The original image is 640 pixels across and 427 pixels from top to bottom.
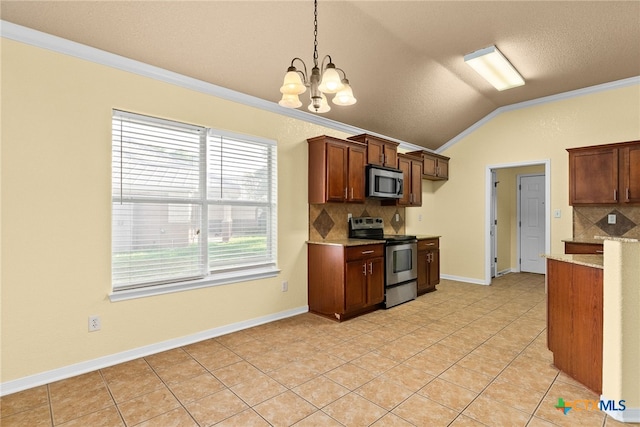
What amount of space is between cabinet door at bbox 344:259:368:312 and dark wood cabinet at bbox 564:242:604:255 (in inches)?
108

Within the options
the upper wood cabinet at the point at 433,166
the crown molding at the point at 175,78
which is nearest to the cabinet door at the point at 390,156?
the crown molding at the point at 175,78

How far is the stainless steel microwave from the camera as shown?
455cm

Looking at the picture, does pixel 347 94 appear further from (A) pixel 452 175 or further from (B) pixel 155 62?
(A) pixel 452 175

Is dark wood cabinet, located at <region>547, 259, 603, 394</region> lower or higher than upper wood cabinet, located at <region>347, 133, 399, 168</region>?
lower

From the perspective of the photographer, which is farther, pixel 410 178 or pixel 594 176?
pixel 410 178

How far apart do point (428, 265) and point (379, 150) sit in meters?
1.97

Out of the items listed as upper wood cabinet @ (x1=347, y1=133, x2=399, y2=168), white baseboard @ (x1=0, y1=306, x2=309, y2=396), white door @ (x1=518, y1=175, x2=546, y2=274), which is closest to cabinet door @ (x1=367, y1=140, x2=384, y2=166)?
upper wood cabinet @ (x1=347, y1=133, x2=399, y2=168)

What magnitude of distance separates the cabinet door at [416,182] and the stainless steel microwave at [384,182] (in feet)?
1.53

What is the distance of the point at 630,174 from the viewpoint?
162 inches

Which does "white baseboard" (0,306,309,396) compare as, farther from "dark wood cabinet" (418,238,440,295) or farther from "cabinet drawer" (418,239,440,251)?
"cabinet drawer" (418,239,440,251)

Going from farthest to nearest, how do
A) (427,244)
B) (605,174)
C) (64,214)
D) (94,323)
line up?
(427,244)
(605,174)
(94,323)
(64,214)

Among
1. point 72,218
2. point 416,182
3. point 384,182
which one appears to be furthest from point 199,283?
point 416,182

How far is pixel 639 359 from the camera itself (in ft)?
6.57

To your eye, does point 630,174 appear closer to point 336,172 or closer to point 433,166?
point 433,166
